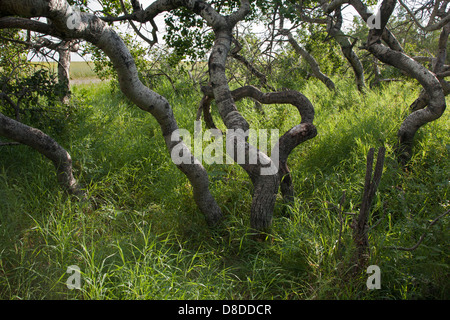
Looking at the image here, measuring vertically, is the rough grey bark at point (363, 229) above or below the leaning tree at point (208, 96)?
below

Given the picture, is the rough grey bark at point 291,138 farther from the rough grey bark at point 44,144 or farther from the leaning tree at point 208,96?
the rough grey bark at point 44,144

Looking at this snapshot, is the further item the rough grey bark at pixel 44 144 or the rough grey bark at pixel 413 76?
the rough grey bark at pixel 413 76

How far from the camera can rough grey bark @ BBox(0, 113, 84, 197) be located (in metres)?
2.75

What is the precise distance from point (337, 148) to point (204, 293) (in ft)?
9.14

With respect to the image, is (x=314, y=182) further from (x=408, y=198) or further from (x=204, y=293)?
(x=204, y=293)

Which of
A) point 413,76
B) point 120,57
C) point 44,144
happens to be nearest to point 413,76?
point 413,76

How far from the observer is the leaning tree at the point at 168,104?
225 cm

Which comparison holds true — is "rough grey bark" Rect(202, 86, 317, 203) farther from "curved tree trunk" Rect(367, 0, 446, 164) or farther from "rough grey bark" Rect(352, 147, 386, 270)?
"curved tree trunk" Rect(367, 0, 446, 164)

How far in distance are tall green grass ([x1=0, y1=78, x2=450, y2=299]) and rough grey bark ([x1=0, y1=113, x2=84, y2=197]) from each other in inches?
6.2

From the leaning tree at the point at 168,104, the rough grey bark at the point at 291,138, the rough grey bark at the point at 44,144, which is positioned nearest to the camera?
the leaning tree at the point at 168,104

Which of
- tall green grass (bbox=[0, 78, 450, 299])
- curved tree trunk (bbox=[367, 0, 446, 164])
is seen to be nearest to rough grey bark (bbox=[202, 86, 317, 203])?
tall green grass (bbox=[0, 78, 450, 299])

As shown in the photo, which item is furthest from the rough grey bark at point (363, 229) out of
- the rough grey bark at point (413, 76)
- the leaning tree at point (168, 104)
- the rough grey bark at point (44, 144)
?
the rough grey bark at point (44, 144)

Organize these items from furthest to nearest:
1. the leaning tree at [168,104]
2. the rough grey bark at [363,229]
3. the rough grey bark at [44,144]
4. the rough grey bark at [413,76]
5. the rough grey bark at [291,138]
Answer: the rough grey bark at [413,76]
the rough grey bark at [291,138]
the rough grey bark at [44,144]
the leaning tree at [168,104]
the rough grey bark at [363,229]

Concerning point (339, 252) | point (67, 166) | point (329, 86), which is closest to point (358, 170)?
point (339, 252)
